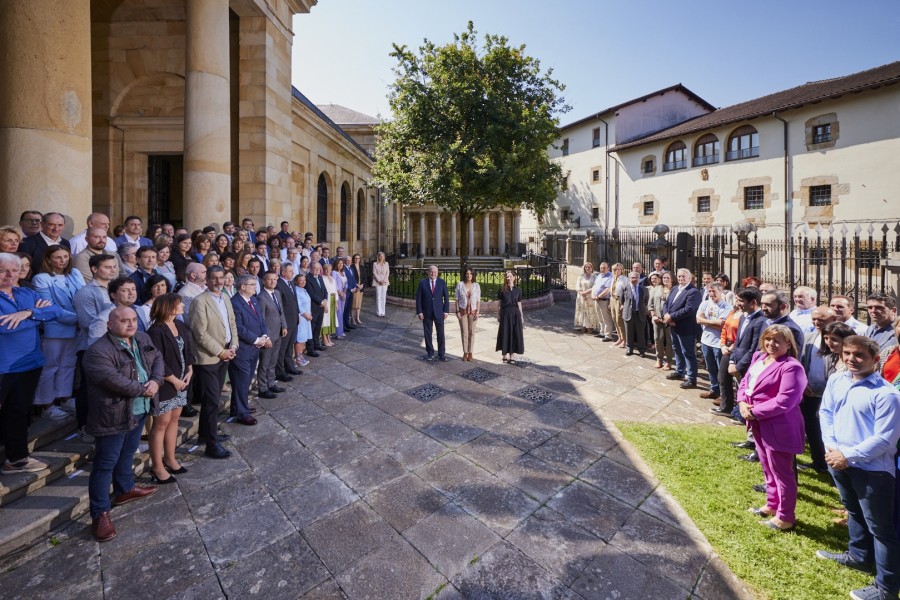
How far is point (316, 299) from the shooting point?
332 inches

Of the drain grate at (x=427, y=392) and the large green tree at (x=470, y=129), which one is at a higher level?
the large green tree at (x=470, y=129)

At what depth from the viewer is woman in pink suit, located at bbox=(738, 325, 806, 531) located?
3367 millimetres

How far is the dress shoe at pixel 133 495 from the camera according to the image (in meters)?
3.54

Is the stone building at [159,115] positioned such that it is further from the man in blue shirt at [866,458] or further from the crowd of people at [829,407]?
the man in blue shirt at [866,458]

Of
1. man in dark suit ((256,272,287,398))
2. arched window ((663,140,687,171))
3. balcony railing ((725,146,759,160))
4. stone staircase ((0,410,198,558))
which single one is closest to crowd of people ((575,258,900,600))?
man in dark suit ((256,272,287,398))

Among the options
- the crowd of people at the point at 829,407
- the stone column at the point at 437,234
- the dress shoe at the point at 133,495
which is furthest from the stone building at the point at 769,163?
the dress shoe at the point at 133,495

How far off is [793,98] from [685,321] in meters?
24.3

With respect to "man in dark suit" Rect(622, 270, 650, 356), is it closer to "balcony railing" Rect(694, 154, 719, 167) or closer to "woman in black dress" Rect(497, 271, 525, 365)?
"woman in black dress" Rect(497, 271, 525, 365)

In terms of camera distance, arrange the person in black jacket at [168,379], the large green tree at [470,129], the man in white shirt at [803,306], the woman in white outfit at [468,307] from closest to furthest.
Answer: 1. the person in black jacket at [168,379]
2. the man in white shirt at [803,306]
3. the woman in white outfit at [468,307]
4. the large green tree at [470,129]

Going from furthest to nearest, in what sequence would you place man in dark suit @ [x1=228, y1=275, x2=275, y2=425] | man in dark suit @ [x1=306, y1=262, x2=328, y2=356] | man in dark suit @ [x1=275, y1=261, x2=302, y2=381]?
man in dark suit @ [x1=306, y1=262, x2=328, y2=356]
man in dark suit @ [x1=275, y1=261, x2=302, y2=381]
man in dark suit @ [x1=228, y1=275, x2=275, y2=425]

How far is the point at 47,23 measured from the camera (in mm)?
5262

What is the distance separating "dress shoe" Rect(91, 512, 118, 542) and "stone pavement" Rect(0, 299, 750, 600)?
0.16 ft

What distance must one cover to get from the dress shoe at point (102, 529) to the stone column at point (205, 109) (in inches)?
254

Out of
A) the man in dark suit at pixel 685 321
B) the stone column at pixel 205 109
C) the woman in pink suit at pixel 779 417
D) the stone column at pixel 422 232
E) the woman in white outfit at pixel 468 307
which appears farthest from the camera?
the stone column at pixel 422 232
